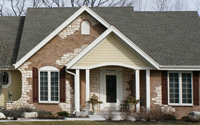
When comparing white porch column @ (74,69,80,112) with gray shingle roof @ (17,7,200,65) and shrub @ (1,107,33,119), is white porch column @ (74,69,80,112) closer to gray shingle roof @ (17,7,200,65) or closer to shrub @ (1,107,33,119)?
shrub @ (1,107,33,119)

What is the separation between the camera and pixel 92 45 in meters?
17.7

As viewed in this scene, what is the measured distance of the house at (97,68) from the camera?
1822cm

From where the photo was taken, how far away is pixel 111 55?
18234mm

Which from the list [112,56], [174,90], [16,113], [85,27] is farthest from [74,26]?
[174,90]

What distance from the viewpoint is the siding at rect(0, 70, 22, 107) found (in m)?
20.1

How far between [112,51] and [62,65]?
3.11 meters

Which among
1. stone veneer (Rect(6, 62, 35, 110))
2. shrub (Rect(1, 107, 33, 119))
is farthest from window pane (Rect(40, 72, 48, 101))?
shrub (Rect(1, 107, 33, 119))

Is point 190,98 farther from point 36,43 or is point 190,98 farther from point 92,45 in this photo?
point 36,43

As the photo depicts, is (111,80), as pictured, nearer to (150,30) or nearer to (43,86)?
(43,86)

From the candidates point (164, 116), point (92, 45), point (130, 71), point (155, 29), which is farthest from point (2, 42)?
point (164, 116)

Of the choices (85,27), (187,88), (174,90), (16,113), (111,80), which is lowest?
(16,113)

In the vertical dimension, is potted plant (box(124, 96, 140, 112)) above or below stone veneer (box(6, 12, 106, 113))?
below

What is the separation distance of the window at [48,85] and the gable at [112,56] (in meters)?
1.73

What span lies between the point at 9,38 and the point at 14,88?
12.1 ft
